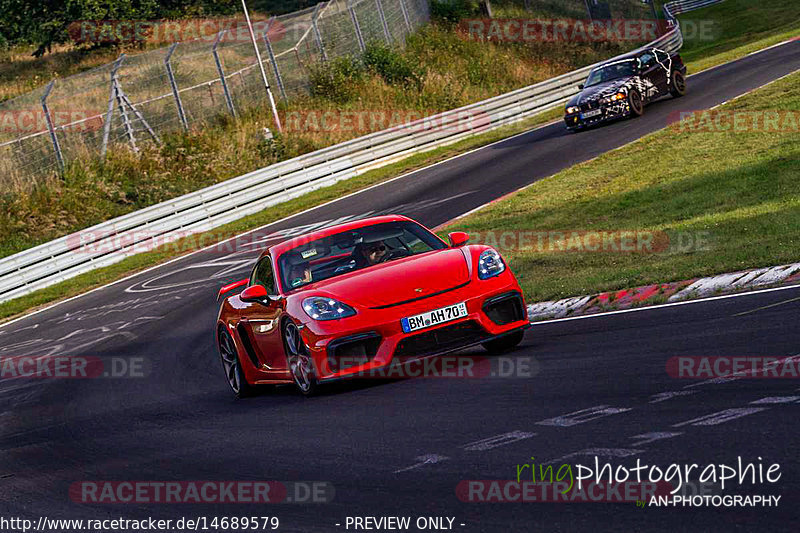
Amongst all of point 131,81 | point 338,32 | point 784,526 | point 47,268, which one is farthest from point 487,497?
point 338,32

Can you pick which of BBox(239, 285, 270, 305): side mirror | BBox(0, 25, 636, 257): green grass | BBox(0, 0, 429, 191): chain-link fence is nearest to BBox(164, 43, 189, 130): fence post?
BBox(0, 0, 429, 191): chain-link fence

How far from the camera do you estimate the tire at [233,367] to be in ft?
33.7

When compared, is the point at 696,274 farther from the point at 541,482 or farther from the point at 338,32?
the point at 338,32

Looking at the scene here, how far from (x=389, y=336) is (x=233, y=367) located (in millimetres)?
2616

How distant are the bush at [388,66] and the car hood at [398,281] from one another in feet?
117

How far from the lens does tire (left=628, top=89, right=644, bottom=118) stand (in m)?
28.4

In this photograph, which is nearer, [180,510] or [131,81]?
[180,510]

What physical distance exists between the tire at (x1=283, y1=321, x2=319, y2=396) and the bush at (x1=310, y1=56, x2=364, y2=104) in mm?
32657

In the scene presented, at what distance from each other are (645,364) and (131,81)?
28988 millimetres

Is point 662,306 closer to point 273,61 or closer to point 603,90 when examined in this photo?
point 603,90

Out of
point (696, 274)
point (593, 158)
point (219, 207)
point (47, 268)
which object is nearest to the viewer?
point (696, 274)

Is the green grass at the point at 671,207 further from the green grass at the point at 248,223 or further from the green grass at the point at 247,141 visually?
→ the green grass at the point at 247,141

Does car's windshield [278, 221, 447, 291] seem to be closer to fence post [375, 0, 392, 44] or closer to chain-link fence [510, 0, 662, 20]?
fence post [375, 0, 392, 44]

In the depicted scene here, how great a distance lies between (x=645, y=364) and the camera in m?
7.54
